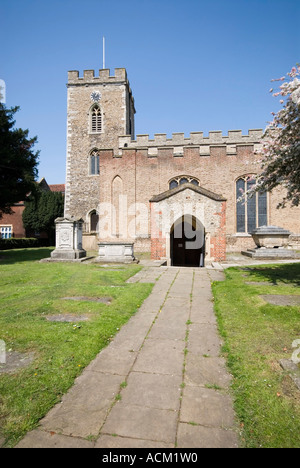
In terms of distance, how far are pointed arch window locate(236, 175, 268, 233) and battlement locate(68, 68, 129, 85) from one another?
17.9 meters

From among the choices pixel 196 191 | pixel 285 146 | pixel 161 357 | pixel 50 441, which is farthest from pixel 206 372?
pixel 196 191

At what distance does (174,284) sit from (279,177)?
4455 millimetres

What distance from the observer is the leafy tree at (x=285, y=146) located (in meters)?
6.07

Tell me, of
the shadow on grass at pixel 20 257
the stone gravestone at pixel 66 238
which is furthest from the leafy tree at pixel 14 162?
the stone gravestone at pixel 66 238

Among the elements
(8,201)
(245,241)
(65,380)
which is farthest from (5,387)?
(245,241)

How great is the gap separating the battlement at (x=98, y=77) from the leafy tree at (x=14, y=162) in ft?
44.5

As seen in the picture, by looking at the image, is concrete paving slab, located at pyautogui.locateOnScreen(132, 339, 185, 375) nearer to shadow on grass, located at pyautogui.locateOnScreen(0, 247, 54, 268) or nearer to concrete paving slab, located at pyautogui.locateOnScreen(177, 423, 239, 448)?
→ concrete paving slab, located at pyautogui.locateOnScreen(177, 423, 239, 448)

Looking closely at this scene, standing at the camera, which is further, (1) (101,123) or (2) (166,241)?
(1) (101,123)

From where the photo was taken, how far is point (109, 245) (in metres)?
13.1

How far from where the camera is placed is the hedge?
2584 centimetres

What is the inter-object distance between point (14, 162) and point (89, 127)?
1387 centimetres

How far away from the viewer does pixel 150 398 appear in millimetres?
2445

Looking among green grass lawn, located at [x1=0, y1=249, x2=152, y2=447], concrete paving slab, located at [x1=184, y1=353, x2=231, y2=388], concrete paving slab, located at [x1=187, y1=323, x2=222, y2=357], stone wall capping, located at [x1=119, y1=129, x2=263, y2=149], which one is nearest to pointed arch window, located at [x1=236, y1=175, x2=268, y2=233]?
stone wall capping, located at [x1=119, y1=129, x2=263, y2=149]

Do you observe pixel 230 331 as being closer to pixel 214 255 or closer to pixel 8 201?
pixel 214 255
